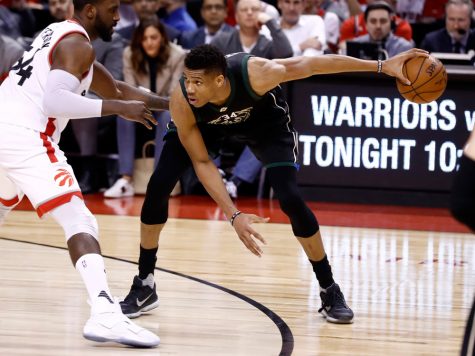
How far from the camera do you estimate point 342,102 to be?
30.2ft

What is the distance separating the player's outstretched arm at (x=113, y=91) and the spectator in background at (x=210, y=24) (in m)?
5.13

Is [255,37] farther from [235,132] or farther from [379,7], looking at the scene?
[235,132]

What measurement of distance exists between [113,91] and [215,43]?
15.2ft

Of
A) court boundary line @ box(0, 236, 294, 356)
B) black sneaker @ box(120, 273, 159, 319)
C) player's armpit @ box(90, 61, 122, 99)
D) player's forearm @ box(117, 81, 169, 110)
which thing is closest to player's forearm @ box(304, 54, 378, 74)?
player's forearm @ box(117, 81, 169, 110)

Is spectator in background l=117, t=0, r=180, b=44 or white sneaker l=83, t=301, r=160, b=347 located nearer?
white sneaker l=83, t=301, r=160, b=347

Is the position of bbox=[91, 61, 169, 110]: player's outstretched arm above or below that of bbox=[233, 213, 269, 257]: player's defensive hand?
above

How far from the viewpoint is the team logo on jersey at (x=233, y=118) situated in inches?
194

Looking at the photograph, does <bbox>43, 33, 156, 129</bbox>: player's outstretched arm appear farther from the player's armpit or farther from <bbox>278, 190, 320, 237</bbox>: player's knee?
<bbox>278, 190, 320, 237</bbox>: player's knee

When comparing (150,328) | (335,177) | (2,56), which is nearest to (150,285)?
(150,328)

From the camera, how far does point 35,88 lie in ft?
14.9

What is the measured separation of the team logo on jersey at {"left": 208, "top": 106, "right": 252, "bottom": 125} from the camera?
4926 mm

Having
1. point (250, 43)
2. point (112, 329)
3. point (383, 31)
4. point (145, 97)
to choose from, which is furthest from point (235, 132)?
point (383, 31)

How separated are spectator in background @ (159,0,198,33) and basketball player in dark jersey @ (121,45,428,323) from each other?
597cm

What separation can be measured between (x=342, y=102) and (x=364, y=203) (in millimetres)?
960
